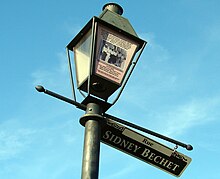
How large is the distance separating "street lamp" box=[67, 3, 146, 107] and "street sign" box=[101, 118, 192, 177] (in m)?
0.38

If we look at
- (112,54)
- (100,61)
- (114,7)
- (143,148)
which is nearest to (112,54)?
(112,54)

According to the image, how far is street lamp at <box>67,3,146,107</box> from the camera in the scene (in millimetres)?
3709

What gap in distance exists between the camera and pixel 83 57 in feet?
12.9

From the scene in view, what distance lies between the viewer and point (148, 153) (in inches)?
164

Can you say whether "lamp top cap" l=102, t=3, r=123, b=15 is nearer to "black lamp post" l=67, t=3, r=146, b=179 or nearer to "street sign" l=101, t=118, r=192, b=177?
"black lamp post" l=67, t=3, r=146, b=179

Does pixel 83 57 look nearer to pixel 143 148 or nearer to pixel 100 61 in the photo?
pixel 100 61

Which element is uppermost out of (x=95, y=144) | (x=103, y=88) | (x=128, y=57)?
(x=128, y=57)

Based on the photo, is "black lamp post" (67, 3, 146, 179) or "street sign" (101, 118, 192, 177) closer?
"black lamp post" (67, 3, 146, 179)

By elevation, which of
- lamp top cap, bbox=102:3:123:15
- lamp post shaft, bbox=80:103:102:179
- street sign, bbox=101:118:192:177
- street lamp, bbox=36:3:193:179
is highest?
lamp top cap, bbox=102:3:123:15

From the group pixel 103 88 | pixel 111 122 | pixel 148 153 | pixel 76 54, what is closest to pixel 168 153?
pixel 148 153

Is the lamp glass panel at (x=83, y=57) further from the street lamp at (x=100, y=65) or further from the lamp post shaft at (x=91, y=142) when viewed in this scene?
the lamp post shaft at (x=91, y=142)

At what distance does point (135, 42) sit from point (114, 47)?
11.2 inches

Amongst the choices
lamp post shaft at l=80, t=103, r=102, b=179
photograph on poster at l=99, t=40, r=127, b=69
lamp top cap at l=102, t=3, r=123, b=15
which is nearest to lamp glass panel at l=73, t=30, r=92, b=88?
photograph on poster at l=99, t=40, r=127, b=69

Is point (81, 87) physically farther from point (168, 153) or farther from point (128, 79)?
point (168, 153)
